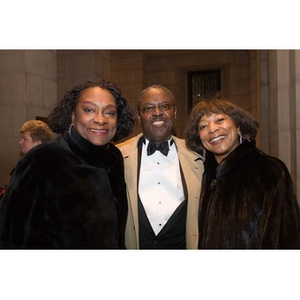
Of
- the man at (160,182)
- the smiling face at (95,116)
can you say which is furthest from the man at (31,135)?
the smiling face at (95,116)

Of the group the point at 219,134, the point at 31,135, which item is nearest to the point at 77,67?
the point at 31,135

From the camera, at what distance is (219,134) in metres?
1.87

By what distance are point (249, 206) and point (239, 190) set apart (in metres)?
0.10

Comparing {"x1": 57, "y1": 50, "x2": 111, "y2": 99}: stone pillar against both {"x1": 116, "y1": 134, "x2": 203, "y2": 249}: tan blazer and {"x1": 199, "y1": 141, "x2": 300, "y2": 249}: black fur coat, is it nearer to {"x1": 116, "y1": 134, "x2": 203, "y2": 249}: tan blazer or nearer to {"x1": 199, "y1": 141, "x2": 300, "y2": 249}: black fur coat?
{"x1": 116, "y1": 134, "x2": 203, "y2": 249}: tan blazer

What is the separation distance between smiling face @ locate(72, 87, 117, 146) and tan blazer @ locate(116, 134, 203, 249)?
0.49 meters

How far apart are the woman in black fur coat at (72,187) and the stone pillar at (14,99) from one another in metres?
2.35

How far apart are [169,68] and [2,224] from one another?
7578 millimetres

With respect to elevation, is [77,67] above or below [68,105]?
above

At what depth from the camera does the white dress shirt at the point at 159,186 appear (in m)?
2.13

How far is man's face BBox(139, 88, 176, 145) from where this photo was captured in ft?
7.52

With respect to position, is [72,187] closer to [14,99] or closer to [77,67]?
[14,99]

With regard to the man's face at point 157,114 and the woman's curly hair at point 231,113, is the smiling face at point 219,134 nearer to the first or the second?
the woman's curly hair at point 231,113

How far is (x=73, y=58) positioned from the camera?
5.21 m
